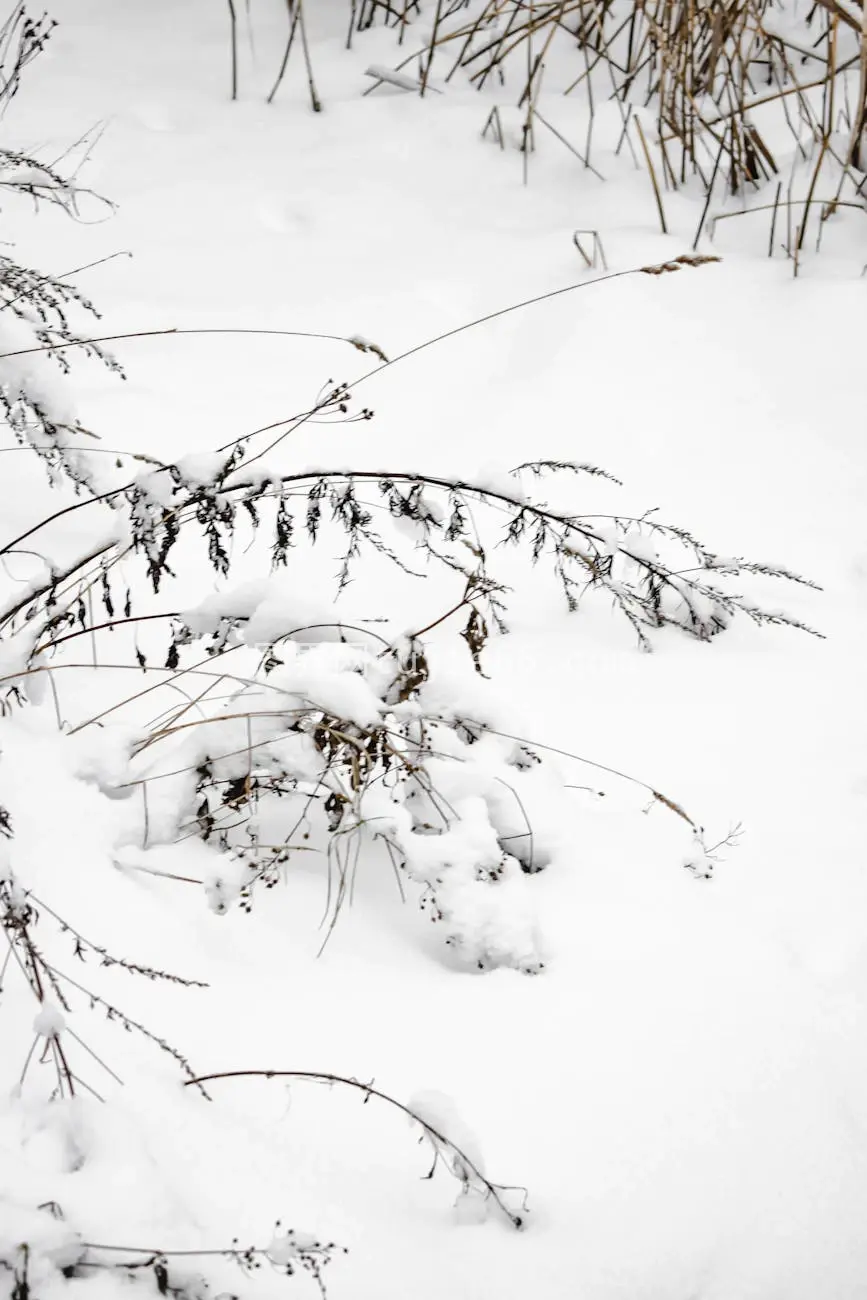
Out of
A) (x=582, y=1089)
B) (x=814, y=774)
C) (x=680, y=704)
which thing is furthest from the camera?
(x=680, y=704)

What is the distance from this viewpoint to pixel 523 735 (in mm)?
1377

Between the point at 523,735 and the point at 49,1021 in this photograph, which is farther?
the point at 523,735

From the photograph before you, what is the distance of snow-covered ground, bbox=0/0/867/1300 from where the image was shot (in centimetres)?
98

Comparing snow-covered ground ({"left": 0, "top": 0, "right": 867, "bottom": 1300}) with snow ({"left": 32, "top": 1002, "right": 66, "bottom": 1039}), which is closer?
snow ({"left": 32, "top": 1002, "right": 66, "bottom": 1039})

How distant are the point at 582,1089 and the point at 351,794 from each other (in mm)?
463

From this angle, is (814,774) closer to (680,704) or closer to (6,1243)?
(680,704)

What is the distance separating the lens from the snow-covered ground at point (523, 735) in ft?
3.23

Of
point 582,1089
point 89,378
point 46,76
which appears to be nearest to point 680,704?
point 582,1089

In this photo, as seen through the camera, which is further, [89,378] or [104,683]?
[89,378]

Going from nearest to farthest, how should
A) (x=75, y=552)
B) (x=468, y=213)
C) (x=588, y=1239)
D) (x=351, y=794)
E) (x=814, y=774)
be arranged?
(x=588, y=1239), (x=351, y=794), (x=814, y=774), (x=75, y=552), (x=468, y=213)

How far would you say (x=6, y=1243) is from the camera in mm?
803

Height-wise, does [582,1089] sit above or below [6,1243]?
below

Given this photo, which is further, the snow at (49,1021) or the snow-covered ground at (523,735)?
the snow-covered ground at (523,735)

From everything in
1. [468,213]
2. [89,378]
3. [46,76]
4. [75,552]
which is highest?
[46,76]
